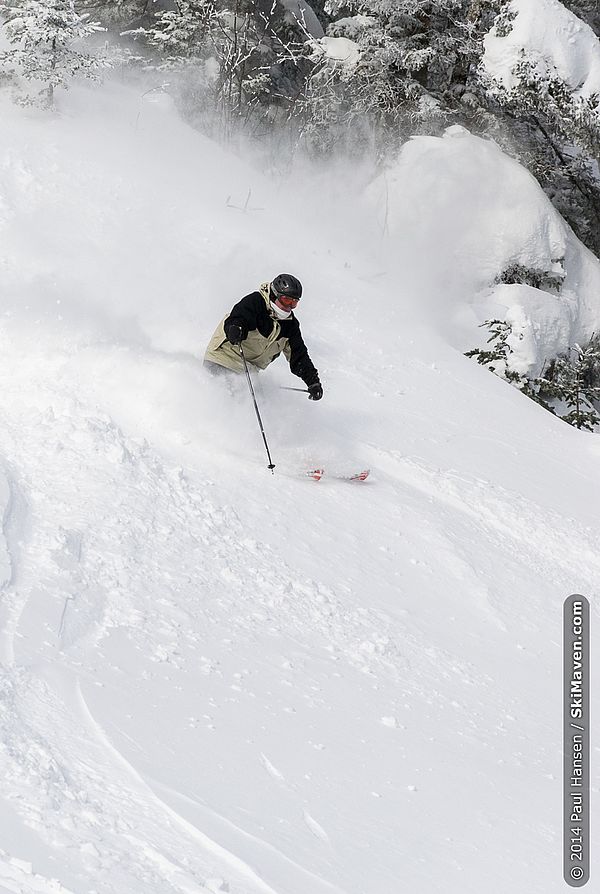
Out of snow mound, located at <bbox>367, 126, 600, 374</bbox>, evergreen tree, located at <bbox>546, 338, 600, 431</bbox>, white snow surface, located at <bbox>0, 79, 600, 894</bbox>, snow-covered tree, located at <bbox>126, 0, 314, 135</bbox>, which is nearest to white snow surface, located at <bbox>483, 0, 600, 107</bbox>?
snow mound, located at <bbox>367, 126, 600, 374</bbox>

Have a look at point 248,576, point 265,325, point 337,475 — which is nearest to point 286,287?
point 265,325

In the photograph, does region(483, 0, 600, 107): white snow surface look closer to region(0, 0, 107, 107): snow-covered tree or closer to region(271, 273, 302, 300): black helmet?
region(0, 0, 107, 107): snow-covered tree

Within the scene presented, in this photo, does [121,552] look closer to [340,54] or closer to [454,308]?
[454,308]

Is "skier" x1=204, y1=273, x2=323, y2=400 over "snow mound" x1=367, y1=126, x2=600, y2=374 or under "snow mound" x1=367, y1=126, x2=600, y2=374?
over

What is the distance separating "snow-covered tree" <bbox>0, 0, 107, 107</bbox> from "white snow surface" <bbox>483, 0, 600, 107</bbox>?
852 cm

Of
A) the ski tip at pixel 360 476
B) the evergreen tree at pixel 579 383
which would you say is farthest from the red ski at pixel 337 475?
the evergreen tree at pixel 579 383

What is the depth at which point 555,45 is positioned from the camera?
16281mm

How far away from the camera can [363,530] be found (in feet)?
20.3

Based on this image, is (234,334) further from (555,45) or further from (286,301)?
(555,45)

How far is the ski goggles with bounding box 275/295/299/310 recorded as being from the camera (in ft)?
22.6

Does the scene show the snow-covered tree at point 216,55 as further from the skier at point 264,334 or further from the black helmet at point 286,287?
the black helmet at point 286,287

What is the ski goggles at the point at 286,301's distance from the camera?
22.6 feet

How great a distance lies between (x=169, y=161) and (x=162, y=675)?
11329mm

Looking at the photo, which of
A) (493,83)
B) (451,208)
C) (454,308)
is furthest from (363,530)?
(493,83)
